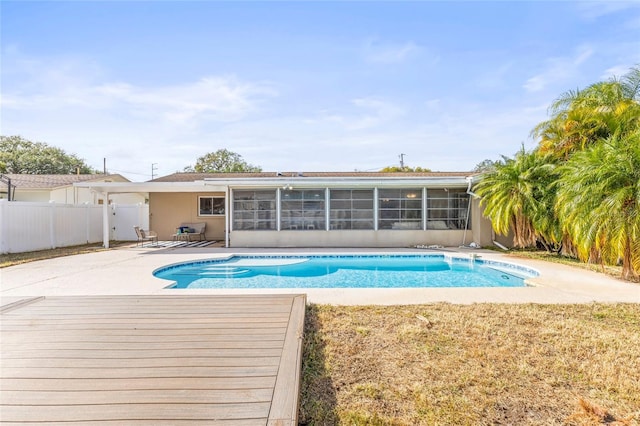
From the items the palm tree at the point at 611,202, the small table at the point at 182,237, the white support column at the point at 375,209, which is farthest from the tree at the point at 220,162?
the palm tree at the point at 611,202

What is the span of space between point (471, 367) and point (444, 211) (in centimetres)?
1066

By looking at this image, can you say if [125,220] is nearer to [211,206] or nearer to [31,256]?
[211,206]

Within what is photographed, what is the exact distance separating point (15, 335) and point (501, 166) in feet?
41.4

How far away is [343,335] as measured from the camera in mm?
3758

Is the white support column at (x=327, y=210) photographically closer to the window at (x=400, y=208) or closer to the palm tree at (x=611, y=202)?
the window at (x=400, y=208)

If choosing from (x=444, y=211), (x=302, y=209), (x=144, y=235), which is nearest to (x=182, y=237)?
(x=144, y=235)

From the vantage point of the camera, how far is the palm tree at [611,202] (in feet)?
20.0

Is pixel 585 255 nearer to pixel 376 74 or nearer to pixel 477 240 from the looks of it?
pixel 477 240

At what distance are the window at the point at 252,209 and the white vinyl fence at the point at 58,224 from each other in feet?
18.2

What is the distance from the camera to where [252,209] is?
42.8ft

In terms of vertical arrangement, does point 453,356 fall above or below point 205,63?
below

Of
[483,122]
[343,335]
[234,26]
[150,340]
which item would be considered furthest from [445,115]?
[150,340]

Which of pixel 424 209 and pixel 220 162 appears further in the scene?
pixel 220 162

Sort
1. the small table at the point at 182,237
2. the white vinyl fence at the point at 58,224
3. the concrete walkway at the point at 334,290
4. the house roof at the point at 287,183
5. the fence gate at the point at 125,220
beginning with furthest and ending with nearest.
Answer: the fence gate at the point at 125,220 → the small table at the point at 182,237 → the house roof at the point at 287,183 → the white vinyl fence at the point at 58,224 → the concrete walkway at the point at 334,290
